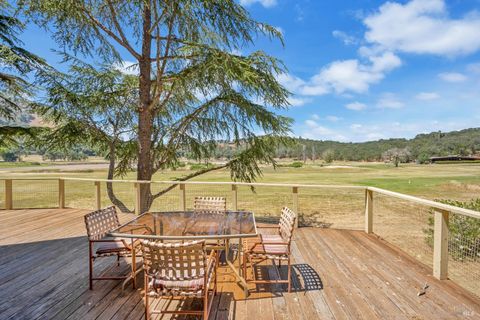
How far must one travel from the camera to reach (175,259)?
200 cm

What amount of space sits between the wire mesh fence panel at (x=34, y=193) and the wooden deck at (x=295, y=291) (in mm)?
3536

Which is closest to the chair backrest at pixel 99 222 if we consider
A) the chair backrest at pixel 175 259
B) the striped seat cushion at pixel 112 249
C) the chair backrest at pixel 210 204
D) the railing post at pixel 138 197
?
the striped seat cushion at pixel 112 249

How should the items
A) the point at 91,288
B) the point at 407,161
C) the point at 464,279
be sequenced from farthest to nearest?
the point at 407,161 < the point at 464,279 < the point at 91,288

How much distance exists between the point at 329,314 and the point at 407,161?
223 ft

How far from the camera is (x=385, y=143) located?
7088 centimetres

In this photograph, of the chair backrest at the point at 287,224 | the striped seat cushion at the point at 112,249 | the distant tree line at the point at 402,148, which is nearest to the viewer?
the chair backrest at the point at 287,224

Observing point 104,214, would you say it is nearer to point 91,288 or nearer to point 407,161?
point 91,288

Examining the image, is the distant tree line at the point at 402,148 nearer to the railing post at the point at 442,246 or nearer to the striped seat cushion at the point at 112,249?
the railing post at the point at 442,246

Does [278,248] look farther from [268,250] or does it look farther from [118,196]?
[118,196]

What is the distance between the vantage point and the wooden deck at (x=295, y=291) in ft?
7.68

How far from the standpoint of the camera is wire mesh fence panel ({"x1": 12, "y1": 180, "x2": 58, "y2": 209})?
7.23m

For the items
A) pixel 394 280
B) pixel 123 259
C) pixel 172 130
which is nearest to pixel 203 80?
pixel 172 130

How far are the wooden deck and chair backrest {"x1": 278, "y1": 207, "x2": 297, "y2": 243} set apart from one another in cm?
56

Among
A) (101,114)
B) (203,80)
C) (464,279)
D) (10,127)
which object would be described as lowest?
(464,279)
